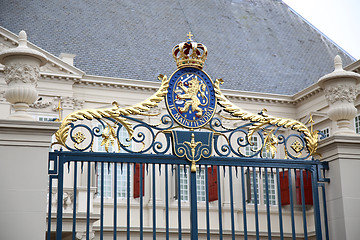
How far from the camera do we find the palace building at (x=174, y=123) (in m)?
8.04

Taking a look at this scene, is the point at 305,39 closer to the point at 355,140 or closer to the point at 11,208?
the point at 355,140

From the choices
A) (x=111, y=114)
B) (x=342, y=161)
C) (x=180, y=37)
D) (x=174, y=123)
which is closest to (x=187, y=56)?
(x=111, y=114)

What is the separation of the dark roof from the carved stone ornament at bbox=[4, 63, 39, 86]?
16179 millimetres

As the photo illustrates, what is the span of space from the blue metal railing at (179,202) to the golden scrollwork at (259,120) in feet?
0.99

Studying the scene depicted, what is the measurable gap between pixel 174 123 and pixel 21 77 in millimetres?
11092

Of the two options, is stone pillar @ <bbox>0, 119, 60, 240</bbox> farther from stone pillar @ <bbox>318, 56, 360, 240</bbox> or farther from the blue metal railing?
stone pillar @ <bbox>318, 56, 360, 240</bbox>

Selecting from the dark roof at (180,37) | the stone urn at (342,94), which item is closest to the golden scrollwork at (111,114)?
the stone urn at (342,94)

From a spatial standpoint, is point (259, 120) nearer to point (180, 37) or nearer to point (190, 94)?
point (190, 94)

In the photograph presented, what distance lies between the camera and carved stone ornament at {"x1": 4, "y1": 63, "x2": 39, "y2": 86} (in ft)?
25.9

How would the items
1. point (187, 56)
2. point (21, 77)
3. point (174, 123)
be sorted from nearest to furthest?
point (21, 77) < point (187, 56) < point (174, 123)

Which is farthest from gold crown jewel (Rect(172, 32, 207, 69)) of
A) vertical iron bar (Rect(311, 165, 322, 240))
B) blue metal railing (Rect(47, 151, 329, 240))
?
vertical iron bar (Rect(311, 165, 322, 240))

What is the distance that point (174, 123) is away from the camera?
61.8 ft

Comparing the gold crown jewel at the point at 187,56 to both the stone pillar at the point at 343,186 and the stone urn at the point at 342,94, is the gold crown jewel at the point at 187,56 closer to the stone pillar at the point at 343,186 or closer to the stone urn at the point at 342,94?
the stone urn at the point at 342,94

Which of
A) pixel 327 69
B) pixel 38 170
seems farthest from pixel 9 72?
pixel 327 69
